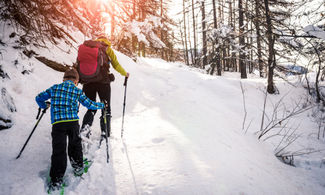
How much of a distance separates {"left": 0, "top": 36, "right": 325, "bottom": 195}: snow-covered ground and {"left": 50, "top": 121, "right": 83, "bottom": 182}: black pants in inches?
9.5

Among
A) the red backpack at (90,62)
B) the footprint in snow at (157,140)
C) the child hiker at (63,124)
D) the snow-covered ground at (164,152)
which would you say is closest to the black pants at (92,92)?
the red backpack at (90,62)

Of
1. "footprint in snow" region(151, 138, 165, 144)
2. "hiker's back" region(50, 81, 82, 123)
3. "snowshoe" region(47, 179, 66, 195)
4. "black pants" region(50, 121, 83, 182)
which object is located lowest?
"snowshoe" region(47, 179, 66, 195)

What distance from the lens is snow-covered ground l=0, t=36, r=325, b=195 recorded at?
7.52ft

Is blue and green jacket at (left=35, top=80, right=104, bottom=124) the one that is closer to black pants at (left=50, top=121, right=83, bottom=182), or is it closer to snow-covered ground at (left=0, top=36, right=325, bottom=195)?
black pants at (left=50, top=121, right=83, bottom=182)

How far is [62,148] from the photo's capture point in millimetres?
2283

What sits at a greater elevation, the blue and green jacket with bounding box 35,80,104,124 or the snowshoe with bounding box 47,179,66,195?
the blue and green jacket with bounding box 35,80,104,124

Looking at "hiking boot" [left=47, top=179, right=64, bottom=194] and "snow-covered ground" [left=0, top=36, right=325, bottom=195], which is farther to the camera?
"snow-covered ground" [left=0, top=36, right=325, bottom=195]

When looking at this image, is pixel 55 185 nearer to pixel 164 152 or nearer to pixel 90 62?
pixel 164 152

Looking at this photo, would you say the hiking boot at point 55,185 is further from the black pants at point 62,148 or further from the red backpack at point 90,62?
the red backpack at point 90,62

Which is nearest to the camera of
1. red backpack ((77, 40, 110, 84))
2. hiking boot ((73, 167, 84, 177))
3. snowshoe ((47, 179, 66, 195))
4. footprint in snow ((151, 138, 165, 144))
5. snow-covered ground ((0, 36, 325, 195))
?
snowshoe ((47, 179, 66, 195))

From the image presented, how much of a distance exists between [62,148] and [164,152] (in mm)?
1700

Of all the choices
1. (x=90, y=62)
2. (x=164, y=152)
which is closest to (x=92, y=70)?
(x=90, y=62)

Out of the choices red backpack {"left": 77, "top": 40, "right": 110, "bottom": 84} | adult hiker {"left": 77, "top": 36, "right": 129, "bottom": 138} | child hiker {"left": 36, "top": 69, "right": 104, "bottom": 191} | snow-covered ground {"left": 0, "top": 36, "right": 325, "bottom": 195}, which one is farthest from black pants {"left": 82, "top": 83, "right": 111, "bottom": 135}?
child hiker {"left": 36, "top": 69, "right": 104, "bottom": 191}

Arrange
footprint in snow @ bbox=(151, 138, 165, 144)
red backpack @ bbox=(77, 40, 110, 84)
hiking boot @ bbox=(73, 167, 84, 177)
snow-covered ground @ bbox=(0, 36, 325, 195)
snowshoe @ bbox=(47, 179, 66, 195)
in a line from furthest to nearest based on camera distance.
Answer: footprint in snow @ bbox=(151, 138, 165, 144)
red backpack @ bbox=(77, 40, 110, 84)
hiking boot @ bbox=(73, 167, 84, 177)
snow-covered ground @ bbox=(0, 36, 325, 195)
snowshoe @ bbox=(47, 179, 66, 195)
